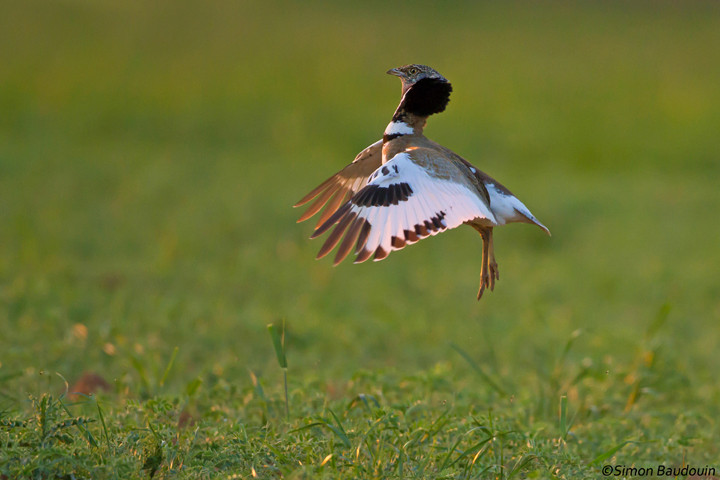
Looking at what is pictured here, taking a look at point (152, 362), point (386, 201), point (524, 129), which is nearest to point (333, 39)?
point (524, 129)

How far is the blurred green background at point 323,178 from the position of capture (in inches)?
213

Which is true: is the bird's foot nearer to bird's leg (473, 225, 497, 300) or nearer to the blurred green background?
bird's leg (473, 225, 497, 300)

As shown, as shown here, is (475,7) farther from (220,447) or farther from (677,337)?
(220,447)

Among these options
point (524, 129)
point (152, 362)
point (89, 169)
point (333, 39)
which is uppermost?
point (333, 39)

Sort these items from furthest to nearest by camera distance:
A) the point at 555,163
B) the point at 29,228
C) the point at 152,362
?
1. the point at 555,163
2. the point at 29,228
3. the point at 152,362

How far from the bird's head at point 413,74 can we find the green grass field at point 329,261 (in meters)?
1.14

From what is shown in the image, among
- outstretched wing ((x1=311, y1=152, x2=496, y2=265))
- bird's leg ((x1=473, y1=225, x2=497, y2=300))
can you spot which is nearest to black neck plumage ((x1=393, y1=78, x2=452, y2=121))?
outstretched wing ((x1=311, y1=152, x2=496, y2=265))

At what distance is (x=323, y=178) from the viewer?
912 centimetres

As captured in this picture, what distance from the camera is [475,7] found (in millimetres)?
14531

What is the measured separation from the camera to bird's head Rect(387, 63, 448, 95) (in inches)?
130

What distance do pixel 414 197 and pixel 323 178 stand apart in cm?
621

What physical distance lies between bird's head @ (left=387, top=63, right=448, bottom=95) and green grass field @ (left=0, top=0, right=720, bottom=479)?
1136 mm

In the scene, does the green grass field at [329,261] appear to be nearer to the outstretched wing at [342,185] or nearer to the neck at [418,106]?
the outstretched wing at [342,185]

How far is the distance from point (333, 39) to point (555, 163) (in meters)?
4.14
